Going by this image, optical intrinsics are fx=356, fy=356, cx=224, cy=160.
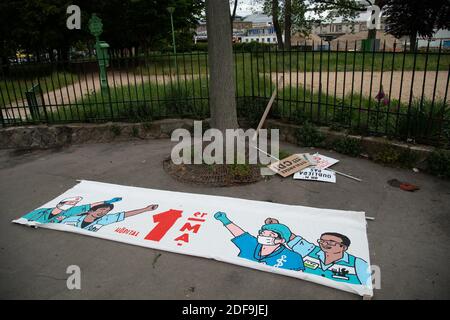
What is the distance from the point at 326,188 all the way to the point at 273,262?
1852mm

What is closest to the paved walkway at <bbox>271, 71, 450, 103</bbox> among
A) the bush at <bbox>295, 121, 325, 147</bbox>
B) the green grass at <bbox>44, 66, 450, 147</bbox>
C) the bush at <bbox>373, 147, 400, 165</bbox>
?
the green grass at <bbox>44, 66, 450, 147</bbox>

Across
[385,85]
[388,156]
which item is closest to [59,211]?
[388,156]

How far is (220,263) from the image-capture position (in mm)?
3379

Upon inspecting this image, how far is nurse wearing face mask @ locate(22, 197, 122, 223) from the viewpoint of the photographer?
4309 millimetres

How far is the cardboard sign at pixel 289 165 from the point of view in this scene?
5258 mm

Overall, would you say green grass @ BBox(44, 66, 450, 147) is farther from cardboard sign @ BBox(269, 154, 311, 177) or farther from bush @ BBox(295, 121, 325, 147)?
cardboard sign @ BBox(269, 154, 311, 177)

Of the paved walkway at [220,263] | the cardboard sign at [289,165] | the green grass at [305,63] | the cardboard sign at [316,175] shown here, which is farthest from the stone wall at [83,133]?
the cardboard sign at [316,175]

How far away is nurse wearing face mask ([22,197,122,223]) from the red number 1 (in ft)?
2.79

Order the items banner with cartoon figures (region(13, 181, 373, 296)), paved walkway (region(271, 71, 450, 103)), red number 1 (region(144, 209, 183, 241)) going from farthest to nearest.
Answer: paved walkway (region(271, 71, 450, 103)), red number 1 (region(144, 209, 183, 241)), banner with cartoon figures (region(13, 181, 373, 296))

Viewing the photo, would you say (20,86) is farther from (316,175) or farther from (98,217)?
(316,175)

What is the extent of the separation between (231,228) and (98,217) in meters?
1.63
